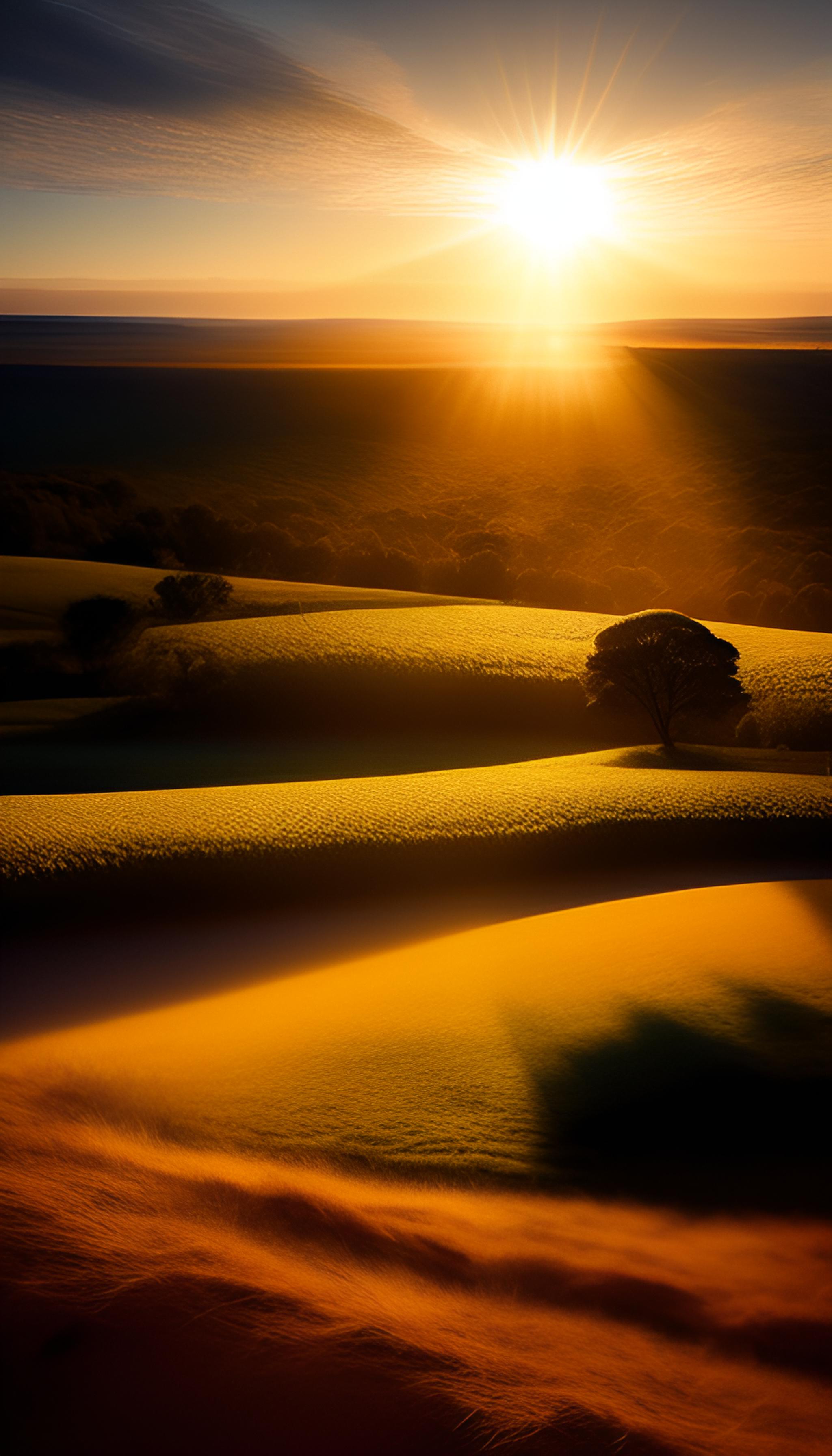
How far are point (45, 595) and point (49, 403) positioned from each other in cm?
11300

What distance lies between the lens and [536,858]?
15.5 meters

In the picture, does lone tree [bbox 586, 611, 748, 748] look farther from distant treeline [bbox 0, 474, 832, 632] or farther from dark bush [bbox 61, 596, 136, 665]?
distant treeline [bbox 0, 474, 832, 632]

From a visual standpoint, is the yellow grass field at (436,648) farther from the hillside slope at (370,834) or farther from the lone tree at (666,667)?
the hillside slope at (370,834)

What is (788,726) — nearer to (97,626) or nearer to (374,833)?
(374,833)

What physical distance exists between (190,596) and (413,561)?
20.8 m

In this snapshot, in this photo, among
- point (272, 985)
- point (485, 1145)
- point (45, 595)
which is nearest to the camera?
point (485, 1145)

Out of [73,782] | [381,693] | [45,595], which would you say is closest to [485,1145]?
[73,782]

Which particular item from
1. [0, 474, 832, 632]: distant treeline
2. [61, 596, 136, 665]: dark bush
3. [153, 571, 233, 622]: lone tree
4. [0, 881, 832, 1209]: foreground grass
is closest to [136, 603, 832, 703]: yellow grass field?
[61, 596, 136, 665]: dark bush

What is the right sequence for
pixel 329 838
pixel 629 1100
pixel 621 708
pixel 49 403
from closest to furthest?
pixel 629 1100, pixel 329 838, pixel 621 708, pixel 49 403

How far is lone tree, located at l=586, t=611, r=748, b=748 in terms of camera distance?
2130cm

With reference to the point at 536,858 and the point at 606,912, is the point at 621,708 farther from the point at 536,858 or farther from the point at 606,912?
the point at 606,912

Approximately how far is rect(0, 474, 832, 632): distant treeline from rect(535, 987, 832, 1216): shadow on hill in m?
36.7

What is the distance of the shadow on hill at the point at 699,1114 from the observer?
8.01 m

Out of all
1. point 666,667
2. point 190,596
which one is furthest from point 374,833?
point 190,596
